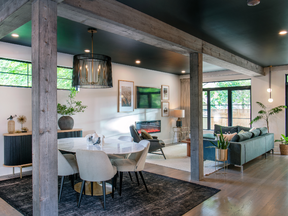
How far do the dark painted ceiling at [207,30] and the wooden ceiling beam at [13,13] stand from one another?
2.62 ft

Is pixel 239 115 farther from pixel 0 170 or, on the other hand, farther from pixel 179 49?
pixel 0 170

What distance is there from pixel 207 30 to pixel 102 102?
11.6 feet

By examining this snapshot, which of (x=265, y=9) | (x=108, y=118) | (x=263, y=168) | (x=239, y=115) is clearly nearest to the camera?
(x=265, y=9)

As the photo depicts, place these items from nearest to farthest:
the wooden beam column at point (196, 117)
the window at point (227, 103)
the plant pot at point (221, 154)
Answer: the wooden beam column at point (196, 117), the plant pot at point (221, 154), the window at point (227, 103)

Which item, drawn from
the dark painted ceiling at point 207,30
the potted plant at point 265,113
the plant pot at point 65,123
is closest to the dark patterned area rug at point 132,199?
the plant pot at point 65,123

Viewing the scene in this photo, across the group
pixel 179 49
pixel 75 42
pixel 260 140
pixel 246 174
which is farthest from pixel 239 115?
pixel 75 42

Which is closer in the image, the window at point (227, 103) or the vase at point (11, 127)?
the vase at point (11, 127)

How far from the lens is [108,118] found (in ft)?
21.1

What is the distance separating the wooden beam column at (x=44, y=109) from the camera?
2.01 m

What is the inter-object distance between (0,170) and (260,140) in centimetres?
589

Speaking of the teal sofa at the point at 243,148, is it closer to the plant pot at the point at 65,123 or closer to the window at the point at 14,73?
Answer: the plant pot at the point at 65,123

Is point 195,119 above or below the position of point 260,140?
above

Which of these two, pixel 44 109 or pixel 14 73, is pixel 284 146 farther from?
pixel 14 73

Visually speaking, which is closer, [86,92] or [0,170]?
[0,170]
